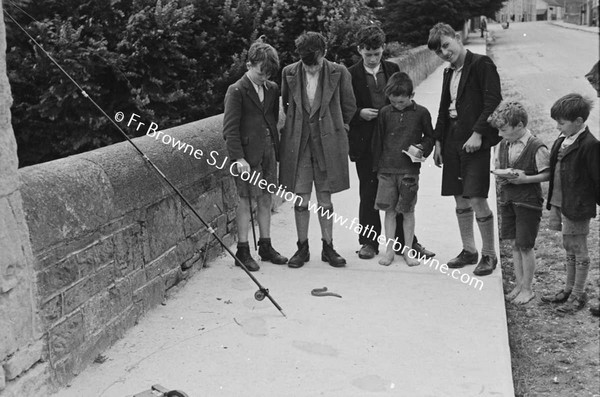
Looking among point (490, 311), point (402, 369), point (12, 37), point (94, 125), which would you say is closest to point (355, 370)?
point (402, 369)

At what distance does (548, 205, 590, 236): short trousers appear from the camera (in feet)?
15.6

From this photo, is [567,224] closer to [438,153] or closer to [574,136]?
[574,136]

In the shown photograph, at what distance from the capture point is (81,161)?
4.13 metres

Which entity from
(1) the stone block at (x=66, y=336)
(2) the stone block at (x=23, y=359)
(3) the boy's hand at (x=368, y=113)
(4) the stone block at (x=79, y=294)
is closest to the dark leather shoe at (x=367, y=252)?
(3) the boy's hand at (x=368, y=113)

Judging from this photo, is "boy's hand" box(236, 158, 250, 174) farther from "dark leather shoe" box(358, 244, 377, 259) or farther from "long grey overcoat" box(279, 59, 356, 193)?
"dark leather shoe" box(358, 244, 377, 259)

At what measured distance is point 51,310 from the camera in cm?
361

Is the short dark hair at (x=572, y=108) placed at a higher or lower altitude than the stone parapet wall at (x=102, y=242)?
higher

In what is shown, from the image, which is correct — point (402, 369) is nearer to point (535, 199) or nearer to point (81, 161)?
point (535, 199)

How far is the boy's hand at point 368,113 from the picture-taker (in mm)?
5688

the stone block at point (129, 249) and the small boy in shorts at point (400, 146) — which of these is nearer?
the stone block at point (129, 249)

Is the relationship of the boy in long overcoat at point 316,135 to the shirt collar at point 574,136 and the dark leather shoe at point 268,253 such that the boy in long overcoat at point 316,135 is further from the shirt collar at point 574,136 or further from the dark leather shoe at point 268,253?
the shirt collar at point 574,136

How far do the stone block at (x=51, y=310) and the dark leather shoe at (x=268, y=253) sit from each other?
7.45 feet

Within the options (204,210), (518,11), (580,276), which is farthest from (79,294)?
(518,11)

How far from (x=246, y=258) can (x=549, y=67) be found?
22.4 metres
